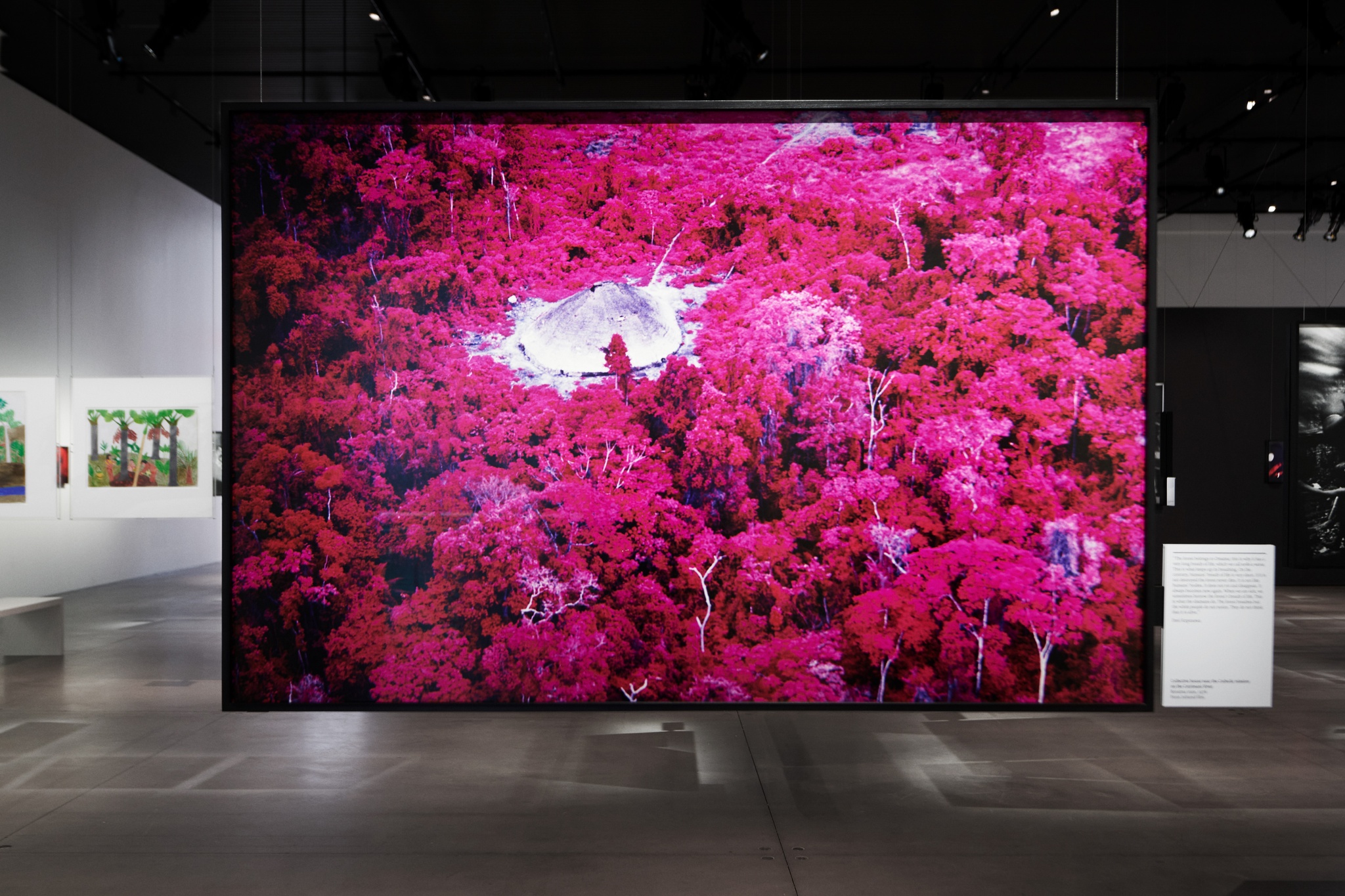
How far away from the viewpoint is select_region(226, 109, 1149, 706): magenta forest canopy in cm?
372

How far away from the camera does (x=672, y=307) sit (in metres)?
3.75

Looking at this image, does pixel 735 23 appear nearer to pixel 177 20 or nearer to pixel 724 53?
pixel 724 53

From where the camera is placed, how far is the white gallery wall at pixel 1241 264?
11.9 metres

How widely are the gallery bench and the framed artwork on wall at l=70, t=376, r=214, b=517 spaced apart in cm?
112

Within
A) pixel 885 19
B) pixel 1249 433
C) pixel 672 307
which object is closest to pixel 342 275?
pixel 672 307

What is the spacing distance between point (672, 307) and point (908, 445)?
122cm

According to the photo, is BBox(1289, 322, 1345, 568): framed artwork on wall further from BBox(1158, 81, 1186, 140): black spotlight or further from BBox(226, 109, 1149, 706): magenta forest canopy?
BBox(226, 109, 1149, 706): magenta forest canopy

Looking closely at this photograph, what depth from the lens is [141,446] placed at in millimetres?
6207

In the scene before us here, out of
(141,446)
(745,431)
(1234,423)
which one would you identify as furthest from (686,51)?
(1234,423)

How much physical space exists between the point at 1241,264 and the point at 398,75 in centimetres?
1157

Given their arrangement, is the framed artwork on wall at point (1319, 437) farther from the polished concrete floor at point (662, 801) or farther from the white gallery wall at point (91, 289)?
the white gallery wall at point (91, 289)

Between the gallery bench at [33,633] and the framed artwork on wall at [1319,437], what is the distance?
1354cm

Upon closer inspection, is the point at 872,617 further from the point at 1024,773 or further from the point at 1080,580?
the point at 1024,773

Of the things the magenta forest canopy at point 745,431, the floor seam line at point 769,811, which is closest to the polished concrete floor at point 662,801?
the floor seam line at point 769,811
